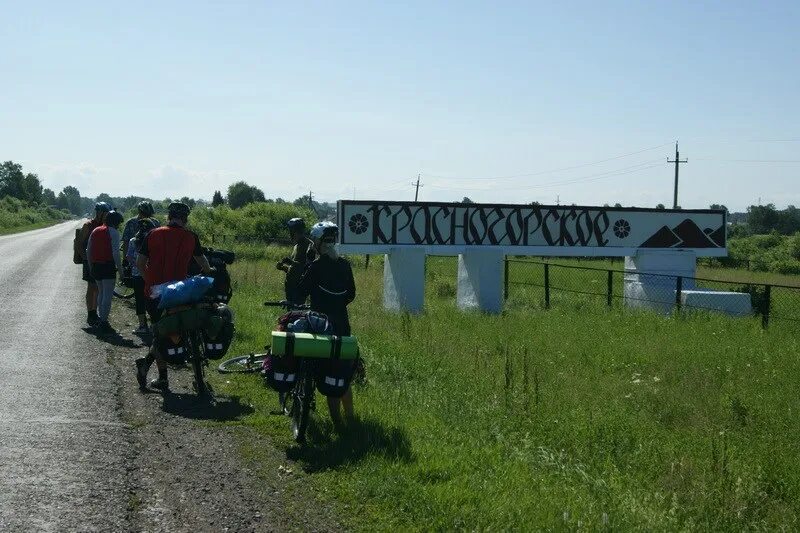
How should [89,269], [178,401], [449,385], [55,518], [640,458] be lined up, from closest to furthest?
[55,518] < [640,458] < [178,401] < [449,385] < [89,269]

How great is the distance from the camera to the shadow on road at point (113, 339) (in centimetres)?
1293

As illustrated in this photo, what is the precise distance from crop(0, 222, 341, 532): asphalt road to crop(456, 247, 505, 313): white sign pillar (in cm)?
1022

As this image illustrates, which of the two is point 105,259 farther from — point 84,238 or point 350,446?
point 350,446

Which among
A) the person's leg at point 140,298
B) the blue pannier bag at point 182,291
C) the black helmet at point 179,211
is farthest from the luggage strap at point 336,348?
the person's leg at point 140,298

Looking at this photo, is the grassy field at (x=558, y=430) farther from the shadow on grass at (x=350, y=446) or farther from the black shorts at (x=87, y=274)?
the black shorts at (x=87, y=274)

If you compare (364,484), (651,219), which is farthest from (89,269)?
(651,219)

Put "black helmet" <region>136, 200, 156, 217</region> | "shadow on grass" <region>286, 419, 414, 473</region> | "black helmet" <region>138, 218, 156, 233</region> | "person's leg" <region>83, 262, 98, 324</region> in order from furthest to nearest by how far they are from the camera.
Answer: "person's leg" <region>83, 262, 98, 324</region> < "black helmet" <region>136, 200, 156, 217</region> < "black helmet" <region>138, 218, 156, 233</region> < "shadow on grass" <region>286, 419, 414, 473</region>

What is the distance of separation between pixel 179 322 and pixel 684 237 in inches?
667

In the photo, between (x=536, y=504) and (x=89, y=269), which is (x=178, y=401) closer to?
(x=536, y=504)

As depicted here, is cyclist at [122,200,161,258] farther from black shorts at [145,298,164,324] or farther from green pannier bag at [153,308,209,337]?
green pannier bag at [153,308,209,337]

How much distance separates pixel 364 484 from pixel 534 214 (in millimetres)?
16504

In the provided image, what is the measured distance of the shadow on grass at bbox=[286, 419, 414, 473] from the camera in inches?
280

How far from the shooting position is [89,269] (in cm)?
1457

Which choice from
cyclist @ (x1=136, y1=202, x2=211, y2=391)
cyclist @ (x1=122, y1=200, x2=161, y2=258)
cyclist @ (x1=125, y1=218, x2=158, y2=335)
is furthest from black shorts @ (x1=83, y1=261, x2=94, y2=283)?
cyclist @ (x1=136, y1=202, x2=211, y2=391)
